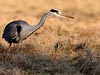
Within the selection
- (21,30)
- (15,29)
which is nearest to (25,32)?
(21,30)

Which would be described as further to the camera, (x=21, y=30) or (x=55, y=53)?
(x=21, y=30)

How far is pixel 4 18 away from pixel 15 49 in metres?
5.49

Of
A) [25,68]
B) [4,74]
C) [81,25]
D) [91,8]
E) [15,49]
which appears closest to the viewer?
[4,74]

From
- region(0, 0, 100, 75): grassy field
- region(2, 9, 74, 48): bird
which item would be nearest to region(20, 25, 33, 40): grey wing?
region(2, 9, 74, 48): bird

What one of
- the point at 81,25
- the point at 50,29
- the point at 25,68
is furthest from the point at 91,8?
the point at 25,68

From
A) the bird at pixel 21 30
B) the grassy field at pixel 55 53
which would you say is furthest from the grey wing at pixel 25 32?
the grassy field at pixel 55 53

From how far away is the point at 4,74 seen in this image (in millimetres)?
9477

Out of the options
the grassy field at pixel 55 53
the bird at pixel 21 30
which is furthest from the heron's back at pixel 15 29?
the grassy field at pixel 55 53

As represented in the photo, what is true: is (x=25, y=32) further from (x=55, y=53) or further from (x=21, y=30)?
(x=55, y=53)

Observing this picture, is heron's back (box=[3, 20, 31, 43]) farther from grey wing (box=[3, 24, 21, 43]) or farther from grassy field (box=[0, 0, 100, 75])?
grassy field (box=[0, 0, 100, 75])

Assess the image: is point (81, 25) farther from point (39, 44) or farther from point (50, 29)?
point (39, 44)

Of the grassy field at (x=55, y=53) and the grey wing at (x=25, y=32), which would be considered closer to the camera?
the grassy field at (x=55, y=53)

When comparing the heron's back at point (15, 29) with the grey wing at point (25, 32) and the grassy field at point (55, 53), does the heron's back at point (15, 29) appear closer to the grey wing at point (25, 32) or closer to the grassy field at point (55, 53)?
the grey wing at point (25, 32)

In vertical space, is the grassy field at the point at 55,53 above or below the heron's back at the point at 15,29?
below
